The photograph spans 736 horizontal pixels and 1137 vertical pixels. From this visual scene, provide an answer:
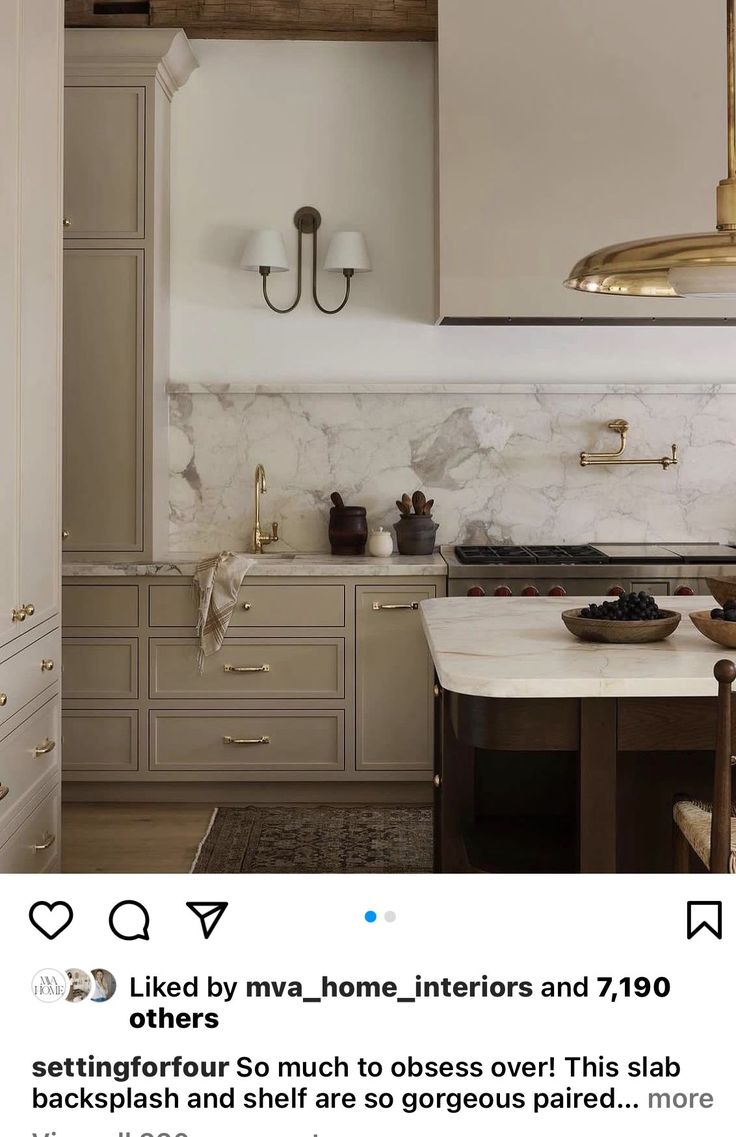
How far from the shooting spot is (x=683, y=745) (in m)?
2.04

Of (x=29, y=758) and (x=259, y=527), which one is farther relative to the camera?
(x=259, y=527)

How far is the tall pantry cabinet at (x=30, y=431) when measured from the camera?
2.43 m

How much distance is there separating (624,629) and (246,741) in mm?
2120

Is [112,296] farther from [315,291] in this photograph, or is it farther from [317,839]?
[317,839]

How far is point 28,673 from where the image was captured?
8.63 feet

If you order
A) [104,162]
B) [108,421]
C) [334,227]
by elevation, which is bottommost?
[108,421]

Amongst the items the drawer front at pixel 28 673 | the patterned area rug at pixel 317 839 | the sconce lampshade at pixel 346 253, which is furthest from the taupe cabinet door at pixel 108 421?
the drawer front at pixel 28 673

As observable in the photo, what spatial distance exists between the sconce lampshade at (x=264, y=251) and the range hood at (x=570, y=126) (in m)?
0.70
